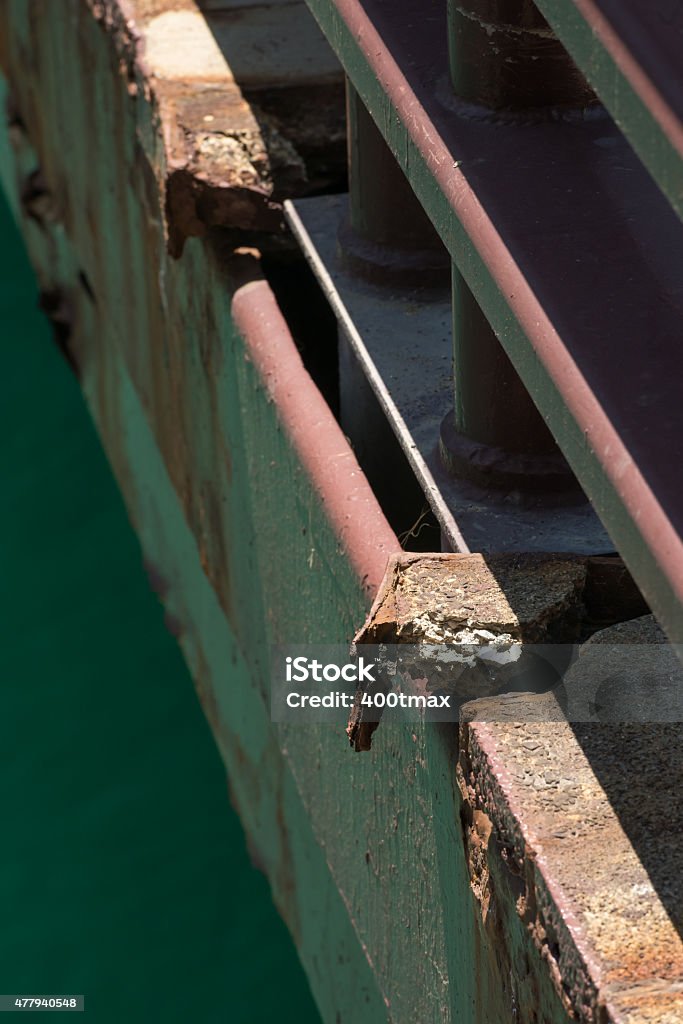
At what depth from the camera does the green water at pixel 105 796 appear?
516 centimetres

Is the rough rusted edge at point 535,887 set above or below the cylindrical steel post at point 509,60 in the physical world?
below

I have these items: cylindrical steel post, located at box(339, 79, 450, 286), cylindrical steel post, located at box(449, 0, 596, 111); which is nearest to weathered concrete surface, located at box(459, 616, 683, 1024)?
cylindrical steel post, located at box(449, 0, 596, 111)

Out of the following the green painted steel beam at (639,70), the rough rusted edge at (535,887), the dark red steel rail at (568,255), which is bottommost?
the rough rusted edge at (535,887)

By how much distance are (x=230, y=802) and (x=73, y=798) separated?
0.60 m

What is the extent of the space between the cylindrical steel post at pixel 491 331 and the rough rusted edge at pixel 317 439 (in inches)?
8.6

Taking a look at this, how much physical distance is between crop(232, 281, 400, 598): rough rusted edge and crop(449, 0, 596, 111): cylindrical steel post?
794 millimetres

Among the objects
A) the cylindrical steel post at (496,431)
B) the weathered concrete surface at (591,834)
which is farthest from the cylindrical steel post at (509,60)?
the weathered concrete surface at (591,834)

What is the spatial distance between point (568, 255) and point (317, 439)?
1.28 meters

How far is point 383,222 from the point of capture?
362 cm

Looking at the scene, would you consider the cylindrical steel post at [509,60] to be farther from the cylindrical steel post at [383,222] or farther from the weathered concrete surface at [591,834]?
the cylindrical steel post at [383,222]

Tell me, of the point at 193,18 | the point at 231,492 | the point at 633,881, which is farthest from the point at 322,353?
the point at 633,881

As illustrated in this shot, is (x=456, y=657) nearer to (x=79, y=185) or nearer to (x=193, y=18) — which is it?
(x=193, y=18)

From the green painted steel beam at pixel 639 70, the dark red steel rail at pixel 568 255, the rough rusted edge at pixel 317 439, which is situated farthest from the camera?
the rough rusted edge at pixel 317 439

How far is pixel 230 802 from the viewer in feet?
18.3
